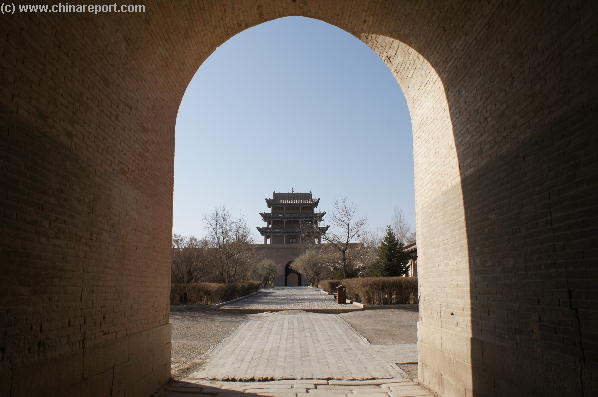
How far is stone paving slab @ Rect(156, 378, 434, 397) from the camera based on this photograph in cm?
643

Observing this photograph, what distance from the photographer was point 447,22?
597 centimetres

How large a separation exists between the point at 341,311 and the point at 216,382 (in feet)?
45.7

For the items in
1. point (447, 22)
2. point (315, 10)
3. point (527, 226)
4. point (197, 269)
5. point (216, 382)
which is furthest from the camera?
point (197, 269)

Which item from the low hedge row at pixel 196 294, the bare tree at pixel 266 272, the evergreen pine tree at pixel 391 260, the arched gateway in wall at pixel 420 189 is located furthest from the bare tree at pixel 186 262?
the bare tree at pixel 266 272

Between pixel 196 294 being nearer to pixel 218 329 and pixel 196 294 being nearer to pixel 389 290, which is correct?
pixel 389 290

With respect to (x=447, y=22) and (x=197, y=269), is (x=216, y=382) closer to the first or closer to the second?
(x=447, y=22)

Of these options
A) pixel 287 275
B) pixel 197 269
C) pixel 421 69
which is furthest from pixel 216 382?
pixel 287 275

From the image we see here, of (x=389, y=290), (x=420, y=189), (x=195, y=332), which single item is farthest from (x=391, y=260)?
(x=420, y=189)

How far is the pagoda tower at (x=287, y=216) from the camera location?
6762 cm

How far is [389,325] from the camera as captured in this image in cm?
1488

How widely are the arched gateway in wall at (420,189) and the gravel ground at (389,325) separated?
9.78 ft

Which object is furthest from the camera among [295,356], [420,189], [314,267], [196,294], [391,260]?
[314,267]

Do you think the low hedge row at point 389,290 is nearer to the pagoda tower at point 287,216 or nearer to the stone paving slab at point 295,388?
the stone paving slab at point 295,388

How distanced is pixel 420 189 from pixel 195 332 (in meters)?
8.30
